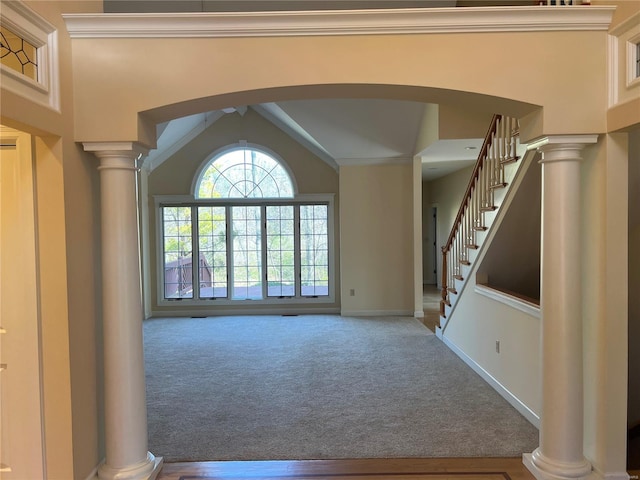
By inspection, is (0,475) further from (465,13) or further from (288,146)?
(288,146)

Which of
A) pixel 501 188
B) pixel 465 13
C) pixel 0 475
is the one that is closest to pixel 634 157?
pixel 501 188

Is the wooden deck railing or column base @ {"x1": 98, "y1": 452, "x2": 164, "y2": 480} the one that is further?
the wooden deck railing

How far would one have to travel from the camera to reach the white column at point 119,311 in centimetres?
252

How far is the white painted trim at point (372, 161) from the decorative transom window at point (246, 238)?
0.76m

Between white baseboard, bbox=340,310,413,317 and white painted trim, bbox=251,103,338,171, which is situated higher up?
white painted trim, bbox=251,103,338,171

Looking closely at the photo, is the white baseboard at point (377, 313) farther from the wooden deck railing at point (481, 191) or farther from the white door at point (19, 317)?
the white door at point (19, 317)

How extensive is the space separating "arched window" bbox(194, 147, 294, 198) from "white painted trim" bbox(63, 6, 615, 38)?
5.21 meters

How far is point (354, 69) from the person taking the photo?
251 cm

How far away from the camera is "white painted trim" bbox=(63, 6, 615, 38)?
2422 mm

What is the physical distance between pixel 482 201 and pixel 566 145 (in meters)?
1.98

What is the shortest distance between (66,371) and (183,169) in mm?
5720

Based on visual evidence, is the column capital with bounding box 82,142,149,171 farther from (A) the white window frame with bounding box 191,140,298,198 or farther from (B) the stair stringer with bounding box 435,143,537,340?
(A) the white window frame with bounding box 191,140,298,198

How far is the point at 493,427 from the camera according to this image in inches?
132

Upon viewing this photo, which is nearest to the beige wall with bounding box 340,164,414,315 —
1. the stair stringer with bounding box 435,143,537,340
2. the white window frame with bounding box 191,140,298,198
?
the white window frame with bounding box 191,140,298,198
